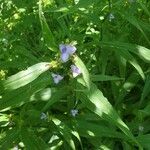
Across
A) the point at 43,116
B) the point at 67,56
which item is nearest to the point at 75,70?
the point at 67,56

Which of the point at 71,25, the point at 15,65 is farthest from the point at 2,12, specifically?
the point at 15,65

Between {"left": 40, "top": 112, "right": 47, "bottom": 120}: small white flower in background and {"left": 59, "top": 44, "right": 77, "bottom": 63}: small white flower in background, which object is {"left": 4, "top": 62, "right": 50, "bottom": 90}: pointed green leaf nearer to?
{"left": 59, "top": 44, "right": 77, "bottom": 63}: small white flower in background

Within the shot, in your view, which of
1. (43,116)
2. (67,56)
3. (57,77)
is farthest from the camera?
(43,116)

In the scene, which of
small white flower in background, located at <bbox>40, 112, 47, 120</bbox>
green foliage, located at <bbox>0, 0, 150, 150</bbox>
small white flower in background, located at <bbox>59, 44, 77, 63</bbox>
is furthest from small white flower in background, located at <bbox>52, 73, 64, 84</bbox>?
small white flower in background, located at <bbox>40, 112, 47, 120</bbox>

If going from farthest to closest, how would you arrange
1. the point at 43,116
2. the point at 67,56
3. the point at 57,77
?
the point at 43,116 → the point at 57,77 → the point at 67,56

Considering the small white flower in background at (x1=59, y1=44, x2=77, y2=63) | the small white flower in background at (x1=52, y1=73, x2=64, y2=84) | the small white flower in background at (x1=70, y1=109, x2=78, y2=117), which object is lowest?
the small white flower in background at (x1=70, y1=109, x2=78, y2=117)

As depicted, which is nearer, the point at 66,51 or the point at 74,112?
the point at 66,51

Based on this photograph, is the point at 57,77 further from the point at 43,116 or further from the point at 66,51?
the point at 43,116

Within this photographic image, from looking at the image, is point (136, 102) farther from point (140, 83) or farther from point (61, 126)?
point (61, 126)
